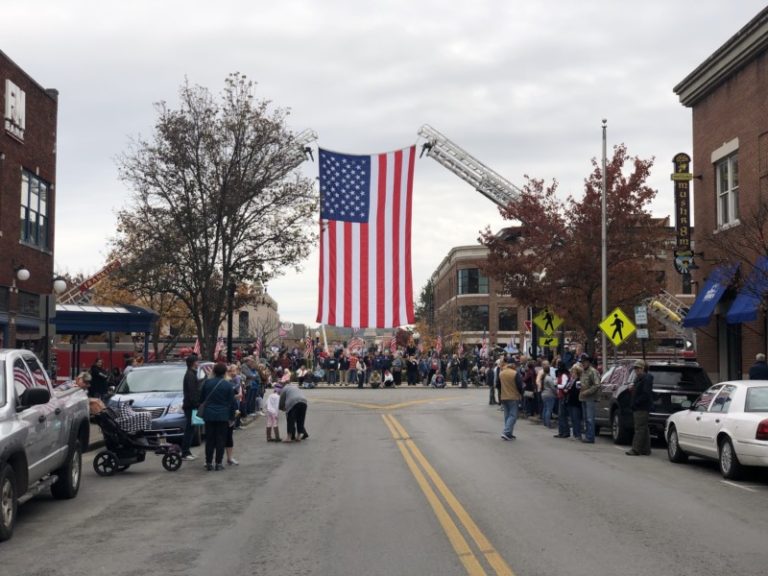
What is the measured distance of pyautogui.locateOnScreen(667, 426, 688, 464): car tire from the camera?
17.3 metres

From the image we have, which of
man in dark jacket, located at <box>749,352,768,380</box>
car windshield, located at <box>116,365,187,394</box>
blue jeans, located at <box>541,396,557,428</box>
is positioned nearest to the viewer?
car windshield, located at <box>116,365,187,394</box>

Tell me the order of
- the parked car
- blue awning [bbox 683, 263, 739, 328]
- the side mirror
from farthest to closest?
blue awning [bbox 683, 263, 739, 328] < the parked car < the side mirror

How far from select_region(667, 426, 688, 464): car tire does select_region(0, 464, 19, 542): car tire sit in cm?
1174

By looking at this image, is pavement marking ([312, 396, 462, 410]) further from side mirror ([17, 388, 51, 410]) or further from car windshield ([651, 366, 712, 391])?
side mirror ([17, 388, 51, 410])

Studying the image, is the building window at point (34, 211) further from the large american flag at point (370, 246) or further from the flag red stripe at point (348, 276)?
the flag red stripe at point (348, 276)

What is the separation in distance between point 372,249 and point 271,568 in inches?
1216

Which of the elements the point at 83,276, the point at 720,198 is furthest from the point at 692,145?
the point at 83,276

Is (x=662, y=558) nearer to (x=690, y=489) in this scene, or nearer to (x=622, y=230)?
(x=690, y=489)

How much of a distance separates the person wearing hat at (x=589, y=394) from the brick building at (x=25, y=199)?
15.5 m

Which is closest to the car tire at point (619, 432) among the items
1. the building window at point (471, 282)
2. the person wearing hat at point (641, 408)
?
the person wearing hat at point (641, 408)

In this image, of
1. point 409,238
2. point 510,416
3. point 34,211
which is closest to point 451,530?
point 510,416

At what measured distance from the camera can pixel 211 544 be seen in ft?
31.0

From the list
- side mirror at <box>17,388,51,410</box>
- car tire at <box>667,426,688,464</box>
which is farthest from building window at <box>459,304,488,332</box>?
side mirror at <box>17,388,51,410</box>

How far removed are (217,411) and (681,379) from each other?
34.0 ft
